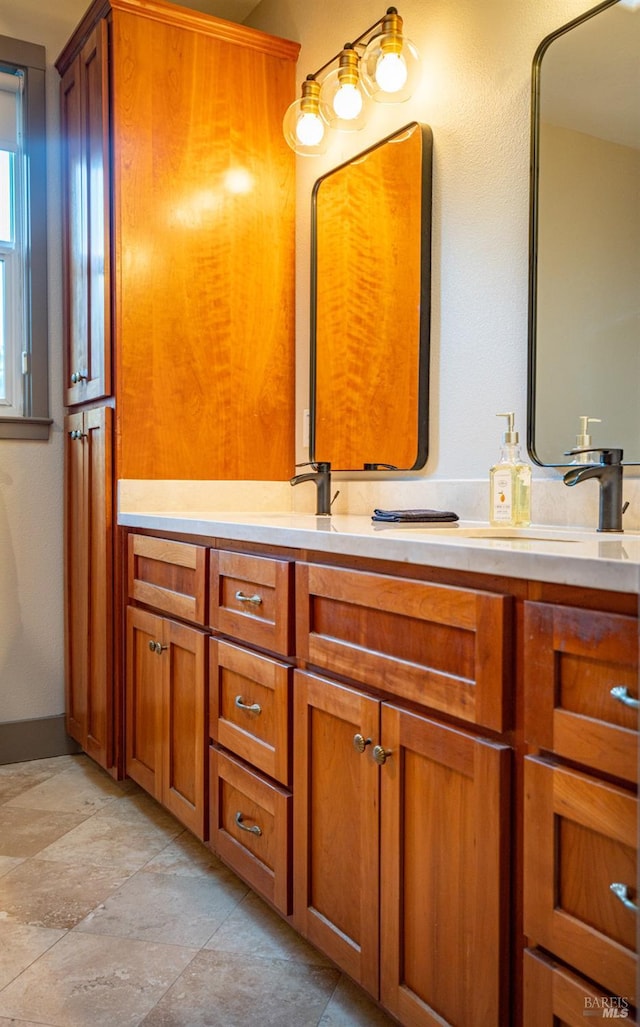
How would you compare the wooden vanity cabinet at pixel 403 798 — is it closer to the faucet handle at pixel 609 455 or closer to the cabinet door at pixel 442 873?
the cabinet door at pixel 442 873

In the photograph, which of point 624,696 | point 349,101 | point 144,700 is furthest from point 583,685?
point 349,101

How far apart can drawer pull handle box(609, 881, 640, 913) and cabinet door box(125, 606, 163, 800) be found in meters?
1.44

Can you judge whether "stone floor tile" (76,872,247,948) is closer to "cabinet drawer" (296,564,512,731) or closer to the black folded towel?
"cabinet drawer" (296,564,512,731)

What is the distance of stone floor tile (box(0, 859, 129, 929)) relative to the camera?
69.3 inches

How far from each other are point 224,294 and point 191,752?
4.53ft

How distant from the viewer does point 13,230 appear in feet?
9.30

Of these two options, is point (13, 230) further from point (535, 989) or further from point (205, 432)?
point (535, 989)

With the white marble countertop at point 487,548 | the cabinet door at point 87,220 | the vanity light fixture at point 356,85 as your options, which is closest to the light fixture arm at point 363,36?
the vanity light fixture at point 356,85

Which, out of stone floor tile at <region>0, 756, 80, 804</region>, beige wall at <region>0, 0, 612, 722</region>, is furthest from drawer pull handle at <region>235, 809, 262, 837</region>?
stone floor tile at <region>0, 756, 80, 804</region>

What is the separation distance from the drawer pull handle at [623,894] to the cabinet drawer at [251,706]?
74cm

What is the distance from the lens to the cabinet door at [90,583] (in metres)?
2.45

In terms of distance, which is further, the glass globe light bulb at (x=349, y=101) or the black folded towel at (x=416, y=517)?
the glass globe light bulb at (x=349, y=101)

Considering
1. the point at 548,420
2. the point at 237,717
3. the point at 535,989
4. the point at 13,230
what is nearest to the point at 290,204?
the point at 13,230

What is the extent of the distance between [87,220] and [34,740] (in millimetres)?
1734
